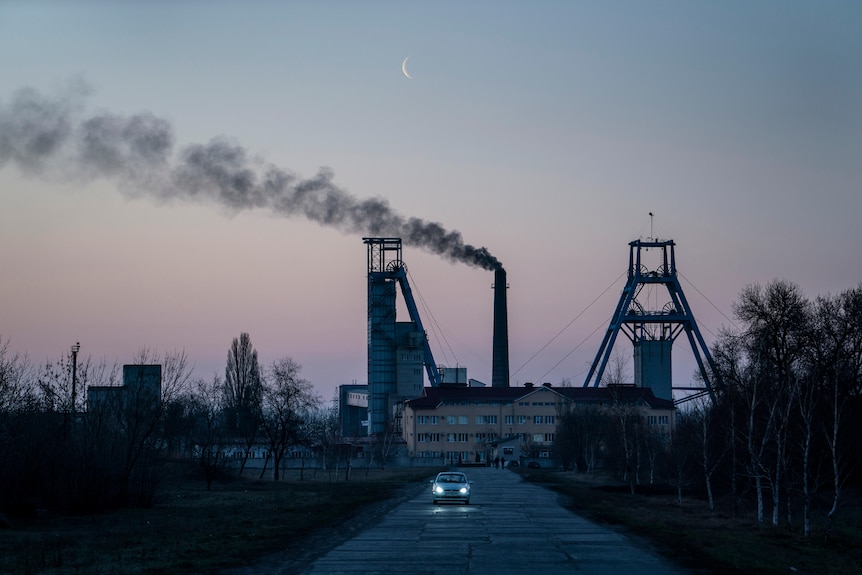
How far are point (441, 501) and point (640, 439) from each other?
30.1 metres

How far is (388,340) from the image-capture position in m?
124

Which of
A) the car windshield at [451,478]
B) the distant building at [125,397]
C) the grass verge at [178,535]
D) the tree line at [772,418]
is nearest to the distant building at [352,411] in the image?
the tree line at [772,418]

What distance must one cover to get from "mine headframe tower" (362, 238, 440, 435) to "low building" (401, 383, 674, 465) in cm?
276

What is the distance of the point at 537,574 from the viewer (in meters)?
20.5

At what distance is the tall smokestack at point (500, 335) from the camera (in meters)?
117

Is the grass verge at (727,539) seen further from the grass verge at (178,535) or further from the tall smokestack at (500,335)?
the tall smokestack at (500,335)

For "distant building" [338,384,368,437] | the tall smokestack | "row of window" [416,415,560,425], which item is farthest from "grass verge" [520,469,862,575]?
"distant building" [338,384,368,437]

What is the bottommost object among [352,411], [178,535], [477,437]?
[178,535]

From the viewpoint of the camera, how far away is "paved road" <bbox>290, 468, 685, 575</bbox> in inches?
846

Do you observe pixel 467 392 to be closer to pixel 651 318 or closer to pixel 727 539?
pixel 651 318

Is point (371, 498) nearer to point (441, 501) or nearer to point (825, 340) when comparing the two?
point (441, 501)

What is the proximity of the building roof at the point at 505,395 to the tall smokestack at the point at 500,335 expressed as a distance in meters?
1.61

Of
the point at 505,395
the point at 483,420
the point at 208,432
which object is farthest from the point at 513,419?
the point at 208,432

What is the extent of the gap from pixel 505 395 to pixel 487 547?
102 m
